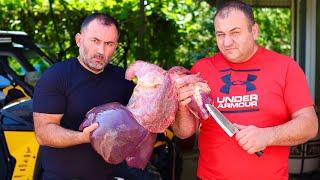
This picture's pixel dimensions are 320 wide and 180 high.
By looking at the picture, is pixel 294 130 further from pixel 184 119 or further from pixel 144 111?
pixel 144 111

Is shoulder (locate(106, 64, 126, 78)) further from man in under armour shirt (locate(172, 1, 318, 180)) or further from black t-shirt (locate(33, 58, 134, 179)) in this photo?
man in under armour shirt (locate(172, 1, 318, 180))

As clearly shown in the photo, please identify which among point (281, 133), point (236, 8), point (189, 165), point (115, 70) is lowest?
point (189, 165)

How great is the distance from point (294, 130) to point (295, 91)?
200 millimetres

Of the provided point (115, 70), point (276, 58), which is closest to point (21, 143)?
point (115, 70)

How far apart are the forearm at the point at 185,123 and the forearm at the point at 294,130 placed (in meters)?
0.35

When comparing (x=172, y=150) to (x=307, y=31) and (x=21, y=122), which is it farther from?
(x=307, y=31)

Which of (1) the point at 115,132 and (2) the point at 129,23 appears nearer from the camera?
(1) the point at 115,132

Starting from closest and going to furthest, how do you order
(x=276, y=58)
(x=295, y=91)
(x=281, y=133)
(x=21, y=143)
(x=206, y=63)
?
1. (x=281, y=133)
2. (x=295, y=91)
3. (x=276, y=58)
4. (x=206, y=63)
5. (x=21, y=143)

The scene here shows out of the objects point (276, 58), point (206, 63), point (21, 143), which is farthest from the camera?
point (21, 143)

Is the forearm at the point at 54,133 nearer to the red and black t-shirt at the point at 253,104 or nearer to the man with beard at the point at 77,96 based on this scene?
the man with beard at the point at 77,96

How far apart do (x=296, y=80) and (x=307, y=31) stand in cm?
365

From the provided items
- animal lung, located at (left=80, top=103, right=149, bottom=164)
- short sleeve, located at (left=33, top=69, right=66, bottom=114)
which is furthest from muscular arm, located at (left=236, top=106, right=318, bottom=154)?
short sleeve, located at (left=33, top=69, right=66, bottom=114)

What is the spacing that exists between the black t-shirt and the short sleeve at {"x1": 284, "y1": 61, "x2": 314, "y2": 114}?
82cm

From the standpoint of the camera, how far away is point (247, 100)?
260 centimetres
